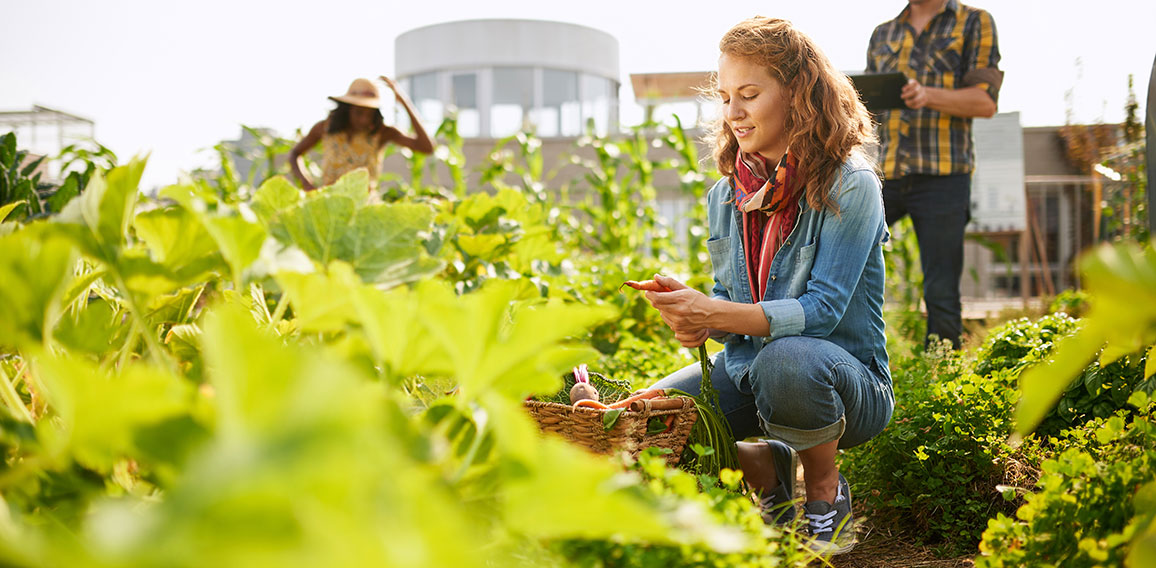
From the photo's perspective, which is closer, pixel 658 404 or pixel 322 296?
pixel 322 296

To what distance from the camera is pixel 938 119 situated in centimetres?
275

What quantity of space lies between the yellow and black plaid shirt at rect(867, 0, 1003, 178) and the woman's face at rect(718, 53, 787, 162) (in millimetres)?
1326

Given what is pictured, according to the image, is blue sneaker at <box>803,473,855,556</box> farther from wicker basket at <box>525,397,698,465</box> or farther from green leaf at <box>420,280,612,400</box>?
green leaf at <box>420,280,612,400</box>

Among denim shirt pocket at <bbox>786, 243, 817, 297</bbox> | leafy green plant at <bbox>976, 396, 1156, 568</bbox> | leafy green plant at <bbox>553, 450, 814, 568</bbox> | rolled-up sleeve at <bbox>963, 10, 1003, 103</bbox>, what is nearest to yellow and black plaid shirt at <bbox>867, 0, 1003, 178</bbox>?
rolled-up sleeve at <bbox>963, 10, 1003, 103</bbox>

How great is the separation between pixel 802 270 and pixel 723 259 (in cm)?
24

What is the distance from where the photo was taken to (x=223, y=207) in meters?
0.59

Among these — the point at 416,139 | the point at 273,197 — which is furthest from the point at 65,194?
the point at 416,139

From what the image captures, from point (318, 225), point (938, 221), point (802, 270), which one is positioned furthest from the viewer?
point (938, 221)

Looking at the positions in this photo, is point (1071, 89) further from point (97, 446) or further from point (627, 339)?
point (97, 446)

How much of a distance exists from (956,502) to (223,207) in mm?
1409

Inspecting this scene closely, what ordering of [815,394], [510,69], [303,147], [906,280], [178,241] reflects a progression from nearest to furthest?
[178,241] < [815,394] < [303,147] < [906,280] < [510,69]

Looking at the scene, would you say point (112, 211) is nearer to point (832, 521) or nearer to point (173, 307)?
point (173, 307)

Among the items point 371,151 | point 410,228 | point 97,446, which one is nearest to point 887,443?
point 410,228

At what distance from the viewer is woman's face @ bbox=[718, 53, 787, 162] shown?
5.03 feet
